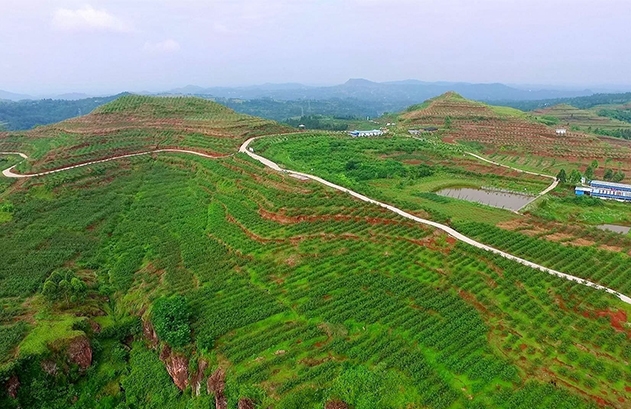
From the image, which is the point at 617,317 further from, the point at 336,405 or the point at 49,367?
the point at 49,367

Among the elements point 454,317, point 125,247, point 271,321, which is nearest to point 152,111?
point 125,247

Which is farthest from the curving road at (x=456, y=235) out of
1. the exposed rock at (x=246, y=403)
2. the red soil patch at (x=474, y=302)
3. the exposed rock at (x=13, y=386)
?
the exposed rock at (x=13, y=386)

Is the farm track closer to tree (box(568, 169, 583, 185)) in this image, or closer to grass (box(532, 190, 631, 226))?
tree (box(568, 169, 583, 185))

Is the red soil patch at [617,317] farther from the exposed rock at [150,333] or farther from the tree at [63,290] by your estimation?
the tree at [63,290]

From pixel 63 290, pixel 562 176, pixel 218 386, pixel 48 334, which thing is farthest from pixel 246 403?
pixel 562 176

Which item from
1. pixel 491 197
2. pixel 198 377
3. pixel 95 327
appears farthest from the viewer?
pixel 491 197
